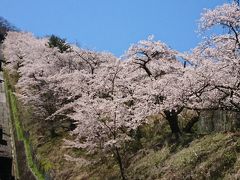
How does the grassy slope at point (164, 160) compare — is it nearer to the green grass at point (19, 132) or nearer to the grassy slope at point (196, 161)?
the grassy slope at point (196, 161)

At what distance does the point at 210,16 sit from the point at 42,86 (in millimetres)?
25178

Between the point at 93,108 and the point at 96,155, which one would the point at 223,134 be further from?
the point at 96,155

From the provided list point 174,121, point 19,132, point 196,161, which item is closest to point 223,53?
point 196,161

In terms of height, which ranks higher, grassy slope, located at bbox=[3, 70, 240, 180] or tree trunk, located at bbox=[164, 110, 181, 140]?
tree trunk, located at bbox=[164, 110, 181, 140]

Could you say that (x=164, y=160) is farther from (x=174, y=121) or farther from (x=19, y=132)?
(x=19, y=132)

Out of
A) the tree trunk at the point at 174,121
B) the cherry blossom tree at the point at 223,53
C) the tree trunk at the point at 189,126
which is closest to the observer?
the cherry blossom tree at the point at 223,53

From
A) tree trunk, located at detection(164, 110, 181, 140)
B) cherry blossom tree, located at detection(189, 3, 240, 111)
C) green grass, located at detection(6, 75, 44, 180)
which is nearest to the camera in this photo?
cherry blossom tree, located at detection(189, 3, 240, 111)

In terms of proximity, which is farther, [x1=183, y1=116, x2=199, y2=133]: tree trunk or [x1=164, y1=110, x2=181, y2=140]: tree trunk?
[x1=183, y1=116, x2=199, y2=133]: tree trunk

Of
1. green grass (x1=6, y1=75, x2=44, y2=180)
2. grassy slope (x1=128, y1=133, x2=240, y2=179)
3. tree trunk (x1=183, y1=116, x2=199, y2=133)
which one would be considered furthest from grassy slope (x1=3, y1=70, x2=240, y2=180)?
tree trunk (x1=183, y1=116, x2=199, y2=133)

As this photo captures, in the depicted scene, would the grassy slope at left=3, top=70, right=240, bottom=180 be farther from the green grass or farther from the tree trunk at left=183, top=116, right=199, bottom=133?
the tree trunk at left=183, top=116, right=199, bottom=133

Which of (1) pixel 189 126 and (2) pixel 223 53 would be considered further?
(1) pixel 189 126

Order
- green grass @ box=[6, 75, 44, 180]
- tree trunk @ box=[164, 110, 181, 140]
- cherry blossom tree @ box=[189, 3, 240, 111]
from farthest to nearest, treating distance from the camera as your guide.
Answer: green grass @ box=[6, 75, 44, 180] < tree trunk @ box=[164, 110, 181, 140] < cherry blossom tree @ box=[189, 3, 240, 111]

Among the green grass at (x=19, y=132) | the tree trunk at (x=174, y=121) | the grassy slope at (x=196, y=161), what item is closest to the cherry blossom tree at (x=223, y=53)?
the grassy slope at (x=196, y=161)

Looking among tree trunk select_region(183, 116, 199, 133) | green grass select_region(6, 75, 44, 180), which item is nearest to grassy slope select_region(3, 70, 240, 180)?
green grass select_region(6, 75, 44, 180)
